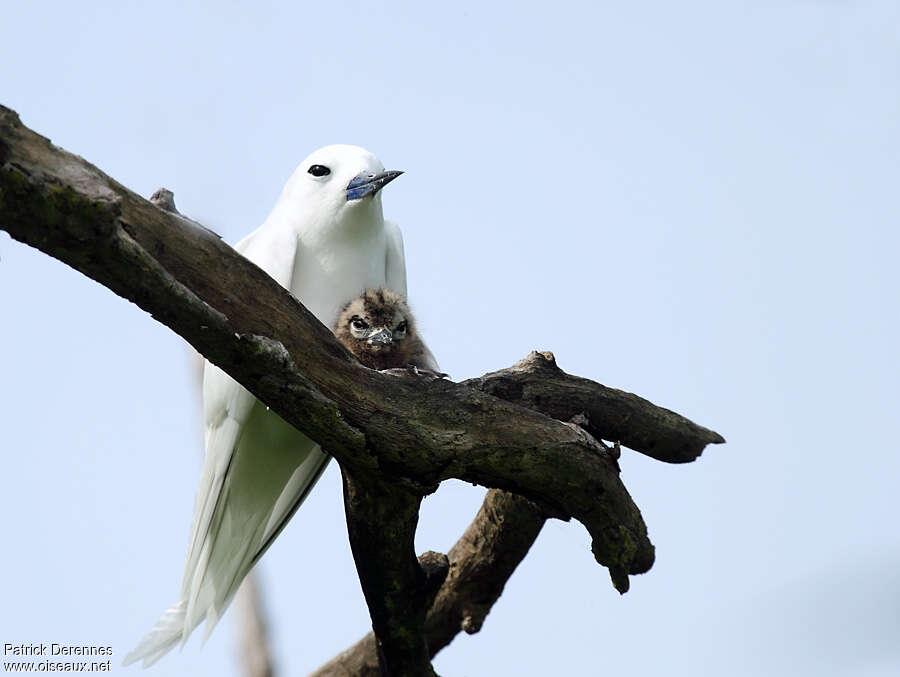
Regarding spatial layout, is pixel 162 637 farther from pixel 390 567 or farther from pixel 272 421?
pixel 390 567

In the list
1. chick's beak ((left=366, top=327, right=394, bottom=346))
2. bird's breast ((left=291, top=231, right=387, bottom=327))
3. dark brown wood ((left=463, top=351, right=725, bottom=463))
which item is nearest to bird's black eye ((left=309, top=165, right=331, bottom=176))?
bird's breast ((left=291, top=231, right=387, bottom=327))

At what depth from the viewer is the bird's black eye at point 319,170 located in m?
5.61

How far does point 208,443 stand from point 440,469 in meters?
1.81

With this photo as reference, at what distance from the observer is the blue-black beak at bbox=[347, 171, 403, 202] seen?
5391 mm

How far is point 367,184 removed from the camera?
5426 mm

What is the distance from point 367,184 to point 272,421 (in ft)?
4.02

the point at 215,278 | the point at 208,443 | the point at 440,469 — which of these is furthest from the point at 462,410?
the point at 208,443

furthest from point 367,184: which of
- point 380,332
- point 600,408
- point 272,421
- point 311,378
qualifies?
point 311,378

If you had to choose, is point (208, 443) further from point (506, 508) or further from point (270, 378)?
point (270, 378)

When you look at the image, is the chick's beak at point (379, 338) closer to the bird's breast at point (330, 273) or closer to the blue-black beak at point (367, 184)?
the bird's breast at point (330, 273)

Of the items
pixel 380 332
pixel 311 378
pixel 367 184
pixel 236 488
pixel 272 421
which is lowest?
pixel 311 378

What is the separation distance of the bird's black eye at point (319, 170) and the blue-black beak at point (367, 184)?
0.64ft

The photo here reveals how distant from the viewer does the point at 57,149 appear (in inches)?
126

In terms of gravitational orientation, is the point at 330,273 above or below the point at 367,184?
below
